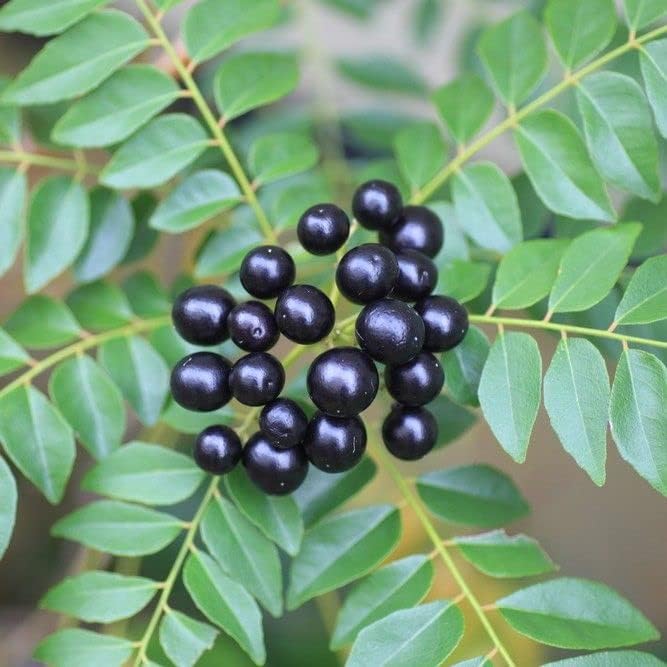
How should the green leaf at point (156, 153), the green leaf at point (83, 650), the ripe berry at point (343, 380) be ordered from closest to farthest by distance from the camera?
the ripe berry at point (343, 380), the green leaf at point (83, 650), the green leaf at point (156, 153)

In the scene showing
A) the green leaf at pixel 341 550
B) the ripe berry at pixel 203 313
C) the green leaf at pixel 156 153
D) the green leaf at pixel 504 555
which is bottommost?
the green leaf at pixel 504 555

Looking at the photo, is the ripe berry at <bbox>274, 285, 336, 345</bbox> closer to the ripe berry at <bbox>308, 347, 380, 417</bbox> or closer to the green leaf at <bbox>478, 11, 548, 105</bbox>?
the ripe berry at <bbox>308, 347, 380, 417</bbox>

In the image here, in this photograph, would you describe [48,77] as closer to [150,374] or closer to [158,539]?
[150,374]

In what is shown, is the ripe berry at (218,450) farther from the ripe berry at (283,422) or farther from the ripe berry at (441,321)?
the ripe berry at (441,321)

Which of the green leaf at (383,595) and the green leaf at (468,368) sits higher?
the green leaf at (468,368)

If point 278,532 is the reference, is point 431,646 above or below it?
below

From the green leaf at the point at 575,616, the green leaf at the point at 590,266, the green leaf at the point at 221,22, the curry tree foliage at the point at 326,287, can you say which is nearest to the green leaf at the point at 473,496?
the curry tree foliage at the point at 326,287

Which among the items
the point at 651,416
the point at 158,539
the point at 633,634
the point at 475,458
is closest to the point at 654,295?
the point at 651,416
